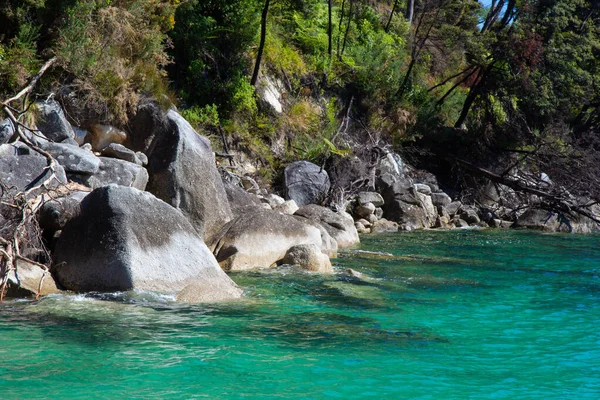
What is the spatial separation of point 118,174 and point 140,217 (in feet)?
8.41

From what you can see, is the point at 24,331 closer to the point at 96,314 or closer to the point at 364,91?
the point at 96,314

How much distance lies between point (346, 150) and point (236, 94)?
3699mm

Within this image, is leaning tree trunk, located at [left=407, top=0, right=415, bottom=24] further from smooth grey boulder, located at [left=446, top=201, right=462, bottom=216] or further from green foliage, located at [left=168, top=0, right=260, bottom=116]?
green foliage, located at [left=168, top=0, right=260, bottom=116]

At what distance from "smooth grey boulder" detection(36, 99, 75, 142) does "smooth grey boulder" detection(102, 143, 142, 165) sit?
28.4 inches

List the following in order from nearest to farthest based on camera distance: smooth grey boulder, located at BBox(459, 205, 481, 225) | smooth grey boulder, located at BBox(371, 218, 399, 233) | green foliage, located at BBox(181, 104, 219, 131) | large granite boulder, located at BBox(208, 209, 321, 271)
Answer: large granite boulder, located at BBox(208, 209, 321, 271) → green foliage, located at BBox(181, 104, 219, 131) → smooth grey boulder, located at BBox(371, 218, 399, 233) → smooth grey boulder, located at BBox(459, 205, 481, 225)

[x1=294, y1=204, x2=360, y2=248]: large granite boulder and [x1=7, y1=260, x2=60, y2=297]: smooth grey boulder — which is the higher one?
[x1=294, y1=204, x2=360, y2=248]: large granite boulder

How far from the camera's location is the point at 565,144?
2142 centimetres

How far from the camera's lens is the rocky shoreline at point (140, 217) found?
7984mm

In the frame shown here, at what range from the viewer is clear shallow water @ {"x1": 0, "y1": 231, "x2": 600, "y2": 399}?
203 inches

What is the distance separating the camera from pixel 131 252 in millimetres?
7945

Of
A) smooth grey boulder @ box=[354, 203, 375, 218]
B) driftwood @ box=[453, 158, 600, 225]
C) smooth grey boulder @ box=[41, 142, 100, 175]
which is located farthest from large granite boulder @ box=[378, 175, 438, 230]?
smooth grey boulder @ box=[41, 142, 100, 175]

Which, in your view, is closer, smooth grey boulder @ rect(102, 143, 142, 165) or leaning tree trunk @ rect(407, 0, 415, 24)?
smooth grey boulder @ rect(102, 143, 142, 165)

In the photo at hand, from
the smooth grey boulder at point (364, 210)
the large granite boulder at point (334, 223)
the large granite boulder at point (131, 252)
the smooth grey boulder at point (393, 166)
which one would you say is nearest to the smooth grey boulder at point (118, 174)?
the large granite boulder at point (131, 252)

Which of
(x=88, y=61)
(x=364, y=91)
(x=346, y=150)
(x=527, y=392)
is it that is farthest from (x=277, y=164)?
(x=527, y=392)
